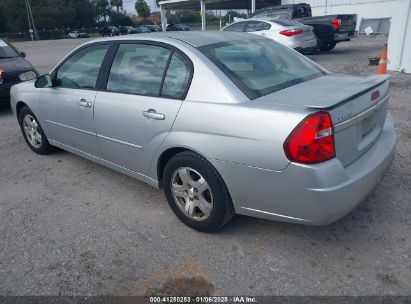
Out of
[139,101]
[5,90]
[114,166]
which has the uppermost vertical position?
[139,101]

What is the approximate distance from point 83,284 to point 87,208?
1.11 metres

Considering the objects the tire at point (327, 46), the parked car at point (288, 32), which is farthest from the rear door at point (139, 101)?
the tire at point (327, 46)

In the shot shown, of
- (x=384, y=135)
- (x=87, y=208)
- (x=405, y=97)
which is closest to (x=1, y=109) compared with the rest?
(x=87, y=208)

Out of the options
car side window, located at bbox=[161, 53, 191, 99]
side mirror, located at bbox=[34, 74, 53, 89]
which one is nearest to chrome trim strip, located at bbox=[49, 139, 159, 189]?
side mirror, located at bbox=[34, 74, 53, 89]

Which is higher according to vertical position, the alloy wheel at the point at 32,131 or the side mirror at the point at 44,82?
the side mirror at the point at 44,82

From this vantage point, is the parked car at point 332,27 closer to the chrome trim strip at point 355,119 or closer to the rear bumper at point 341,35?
the rear bumper at point 341,35

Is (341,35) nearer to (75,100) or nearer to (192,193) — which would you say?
(75,100)

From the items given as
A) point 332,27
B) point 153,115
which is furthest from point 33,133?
point 332,27

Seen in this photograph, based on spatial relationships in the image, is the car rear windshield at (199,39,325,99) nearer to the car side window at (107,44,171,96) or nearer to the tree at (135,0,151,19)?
the car side window at (107,44,171,96)

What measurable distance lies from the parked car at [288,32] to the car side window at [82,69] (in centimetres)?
801

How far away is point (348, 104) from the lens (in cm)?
237

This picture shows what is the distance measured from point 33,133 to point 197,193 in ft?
10.3

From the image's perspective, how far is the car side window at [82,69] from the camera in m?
3.66

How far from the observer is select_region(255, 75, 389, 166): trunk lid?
2305 mm
